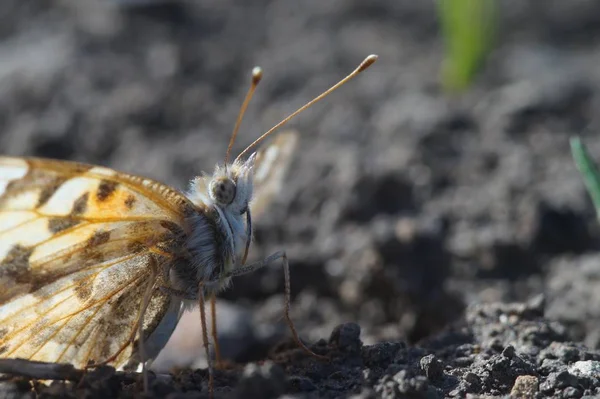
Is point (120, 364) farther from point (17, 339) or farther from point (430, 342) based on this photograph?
point (430, 342)

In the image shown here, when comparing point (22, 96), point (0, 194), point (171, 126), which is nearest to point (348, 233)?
point (171, 126)

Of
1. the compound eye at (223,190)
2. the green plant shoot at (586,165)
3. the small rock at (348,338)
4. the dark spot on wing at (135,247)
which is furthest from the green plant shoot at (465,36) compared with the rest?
the dark spot on wing at (135,247)

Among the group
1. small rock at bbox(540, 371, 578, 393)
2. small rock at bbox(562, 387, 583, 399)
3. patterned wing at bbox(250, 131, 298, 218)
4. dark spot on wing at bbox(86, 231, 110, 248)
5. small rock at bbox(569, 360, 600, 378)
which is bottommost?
small rock at bbox(562, 387, 583, 399)

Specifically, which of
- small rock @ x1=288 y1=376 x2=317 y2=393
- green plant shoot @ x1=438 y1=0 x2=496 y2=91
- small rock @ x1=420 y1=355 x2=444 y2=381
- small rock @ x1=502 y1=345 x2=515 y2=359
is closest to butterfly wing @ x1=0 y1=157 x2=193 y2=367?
small rock @ x1=288 y1=376 x2=317 y2=393

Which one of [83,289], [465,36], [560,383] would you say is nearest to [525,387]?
[560,383]

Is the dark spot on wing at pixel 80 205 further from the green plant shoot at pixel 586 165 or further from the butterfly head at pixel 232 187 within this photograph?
the green plant shoot at pixel 586 165

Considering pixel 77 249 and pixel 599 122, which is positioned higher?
pixel 599 122

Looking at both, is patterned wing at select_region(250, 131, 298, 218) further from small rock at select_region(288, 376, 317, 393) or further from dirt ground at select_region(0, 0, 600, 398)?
small rock at select_region(288, 376, 317, 393)
